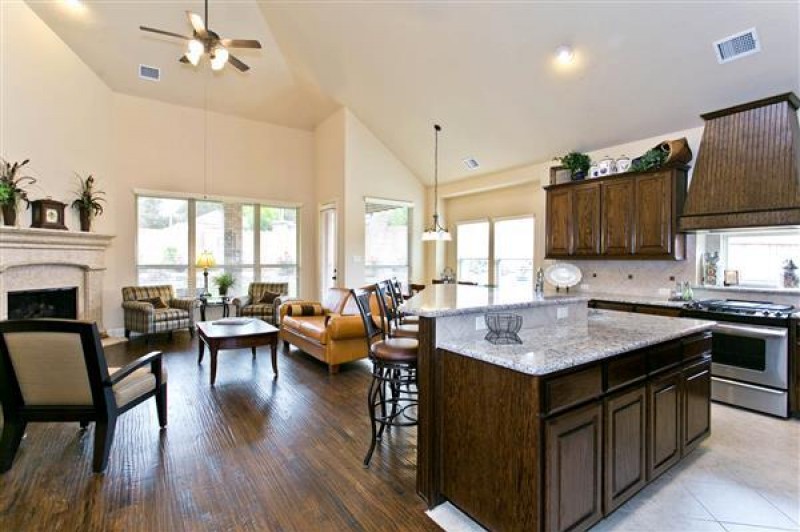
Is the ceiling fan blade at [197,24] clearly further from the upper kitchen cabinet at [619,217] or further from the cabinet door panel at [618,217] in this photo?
the cabinet door panel at [618,217]

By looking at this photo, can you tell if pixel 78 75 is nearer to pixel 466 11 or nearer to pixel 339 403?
pixel 466 11

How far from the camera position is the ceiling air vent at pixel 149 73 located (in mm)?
6334

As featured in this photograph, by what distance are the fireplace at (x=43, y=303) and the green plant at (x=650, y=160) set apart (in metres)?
8.05

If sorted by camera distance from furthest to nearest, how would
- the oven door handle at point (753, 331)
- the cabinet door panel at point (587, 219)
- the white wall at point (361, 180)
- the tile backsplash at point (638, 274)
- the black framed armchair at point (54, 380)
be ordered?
the white wall at point (361, 180) < the cabinet door panel at point (587, 219) < the tile backsplash at point (638, 274) < the oven door handle at point (753, 331) < the black framed armchair at point (54, 380)

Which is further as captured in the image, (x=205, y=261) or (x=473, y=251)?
(x=473, y=251)

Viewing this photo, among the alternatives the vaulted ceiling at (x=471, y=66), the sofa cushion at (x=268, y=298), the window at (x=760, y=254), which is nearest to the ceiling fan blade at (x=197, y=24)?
the vaulted ceiling at (x=471, y=66)

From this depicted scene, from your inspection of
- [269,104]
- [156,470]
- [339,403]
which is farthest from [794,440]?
[269,104]

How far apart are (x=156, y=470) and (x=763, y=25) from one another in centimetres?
578

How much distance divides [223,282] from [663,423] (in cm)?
699

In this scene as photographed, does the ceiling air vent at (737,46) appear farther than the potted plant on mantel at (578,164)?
No

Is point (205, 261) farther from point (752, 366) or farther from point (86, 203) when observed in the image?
point (752, 366)

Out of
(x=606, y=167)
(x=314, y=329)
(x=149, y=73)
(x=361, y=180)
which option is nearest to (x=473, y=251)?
(x=361, y=180)

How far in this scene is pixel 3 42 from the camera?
192 inches

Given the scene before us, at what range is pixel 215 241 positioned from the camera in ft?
25.0
